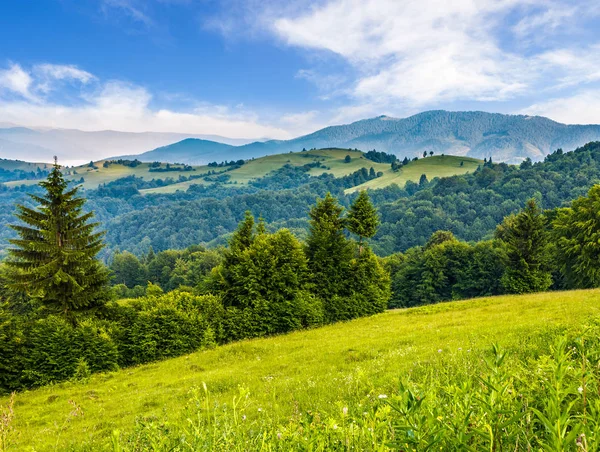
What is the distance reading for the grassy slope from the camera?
8.67 meters

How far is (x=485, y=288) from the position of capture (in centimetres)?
7025

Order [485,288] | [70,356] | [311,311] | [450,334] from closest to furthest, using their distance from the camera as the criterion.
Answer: [450,334] < [70,356] < [311,311] < [485,288]

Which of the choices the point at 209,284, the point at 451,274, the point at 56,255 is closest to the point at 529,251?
Result: the point at 451,274

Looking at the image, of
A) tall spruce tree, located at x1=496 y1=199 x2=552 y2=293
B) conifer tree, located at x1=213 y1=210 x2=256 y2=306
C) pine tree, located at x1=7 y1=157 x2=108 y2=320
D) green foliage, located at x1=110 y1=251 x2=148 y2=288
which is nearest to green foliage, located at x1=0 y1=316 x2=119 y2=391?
pine tree, located at x1=7 y1=157 x2=108 y2=320

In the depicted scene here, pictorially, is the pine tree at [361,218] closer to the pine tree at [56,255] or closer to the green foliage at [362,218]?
the green foliage at [362,218]

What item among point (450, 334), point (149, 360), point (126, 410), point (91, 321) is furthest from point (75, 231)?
point (450, 334)

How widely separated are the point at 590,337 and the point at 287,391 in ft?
22.5

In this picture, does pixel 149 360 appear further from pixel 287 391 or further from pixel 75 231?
pixel 287 391

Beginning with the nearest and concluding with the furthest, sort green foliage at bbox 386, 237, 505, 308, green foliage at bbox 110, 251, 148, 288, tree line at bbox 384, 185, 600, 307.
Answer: tree line at bbox 384, 185, 600, 307 < green foliage at bbox 386, 237, 505, 308 < green foliage at bbox 110, 251, 148, 288

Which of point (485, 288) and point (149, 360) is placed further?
point (485, 288)

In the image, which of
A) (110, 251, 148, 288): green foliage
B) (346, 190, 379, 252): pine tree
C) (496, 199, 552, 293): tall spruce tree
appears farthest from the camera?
(110, 251, 148, 288): green foliage

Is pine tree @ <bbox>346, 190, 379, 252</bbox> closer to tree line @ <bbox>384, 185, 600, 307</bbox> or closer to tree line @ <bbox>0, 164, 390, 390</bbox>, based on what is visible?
tree line @ <bbox>0, 164, 390, 390</bbox>

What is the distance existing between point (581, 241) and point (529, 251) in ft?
21.9

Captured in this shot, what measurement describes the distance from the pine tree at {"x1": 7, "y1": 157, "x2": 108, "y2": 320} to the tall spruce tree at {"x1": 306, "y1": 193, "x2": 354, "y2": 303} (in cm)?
2035
